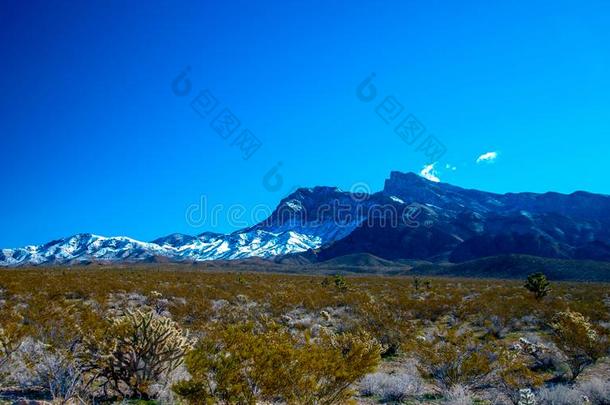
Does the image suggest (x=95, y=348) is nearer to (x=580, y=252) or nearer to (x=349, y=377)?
(x=349, y=377)

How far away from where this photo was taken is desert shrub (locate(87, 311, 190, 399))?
811 cm

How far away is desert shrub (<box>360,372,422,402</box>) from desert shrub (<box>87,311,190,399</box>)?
396cm

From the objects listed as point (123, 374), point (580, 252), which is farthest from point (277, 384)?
point (580, 252)

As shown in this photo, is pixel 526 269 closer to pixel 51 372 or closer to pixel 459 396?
pixel 459 396

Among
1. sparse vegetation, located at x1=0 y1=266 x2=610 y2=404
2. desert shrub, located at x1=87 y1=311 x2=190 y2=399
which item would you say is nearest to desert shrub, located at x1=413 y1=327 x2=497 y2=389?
sparse vegetation, located at x1=0 y1=266 x2=610 y2=404

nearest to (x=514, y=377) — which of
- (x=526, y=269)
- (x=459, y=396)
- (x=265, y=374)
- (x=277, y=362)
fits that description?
(x=459, y=396)

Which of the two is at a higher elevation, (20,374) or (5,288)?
(5,288)

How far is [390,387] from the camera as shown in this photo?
9523mm

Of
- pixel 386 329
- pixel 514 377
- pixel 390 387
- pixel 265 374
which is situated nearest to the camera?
pixel 265 374

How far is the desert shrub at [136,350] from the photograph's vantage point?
8.11 m

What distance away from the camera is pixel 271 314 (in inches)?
798

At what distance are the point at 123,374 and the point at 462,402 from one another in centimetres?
621

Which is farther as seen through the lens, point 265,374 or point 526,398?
point 526,398

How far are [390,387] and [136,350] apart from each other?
5.11 metres
